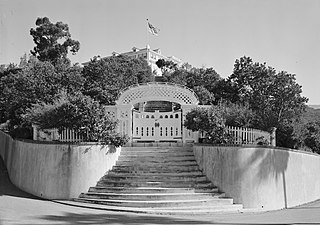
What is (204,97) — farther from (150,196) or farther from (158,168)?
(150,196)

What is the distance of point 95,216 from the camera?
34.7ft

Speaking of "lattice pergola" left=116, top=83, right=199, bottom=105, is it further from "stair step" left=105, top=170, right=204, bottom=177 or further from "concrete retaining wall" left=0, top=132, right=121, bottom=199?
"stair step" left=105, top=170, right=204, bottom=177

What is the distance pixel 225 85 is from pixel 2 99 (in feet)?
43.7

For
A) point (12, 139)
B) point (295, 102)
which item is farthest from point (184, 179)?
point (295, 102)

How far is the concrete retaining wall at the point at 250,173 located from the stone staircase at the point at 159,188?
36cm

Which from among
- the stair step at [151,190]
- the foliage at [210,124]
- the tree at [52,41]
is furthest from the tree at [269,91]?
the tree at [52,41]

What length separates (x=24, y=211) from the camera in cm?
1077

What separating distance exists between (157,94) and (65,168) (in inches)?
255

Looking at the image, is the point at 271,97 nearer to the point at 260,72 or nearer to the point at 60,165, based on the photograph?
the point at 260,72

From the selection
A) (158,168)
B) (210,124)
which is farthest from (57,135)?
(210,124)

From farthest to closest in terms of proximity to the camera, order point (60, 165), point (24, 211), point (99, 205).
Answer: point (60, 165), point (99, 205), point (24, 211)

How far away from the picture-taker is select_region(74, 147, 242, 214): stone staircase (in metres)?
12.1

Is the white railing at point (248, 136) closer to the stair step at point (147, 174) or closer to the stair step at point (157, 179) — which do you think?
the stair step at point (147, 174)

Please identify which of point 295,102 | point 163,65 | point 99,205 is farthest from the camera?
point 163,65
